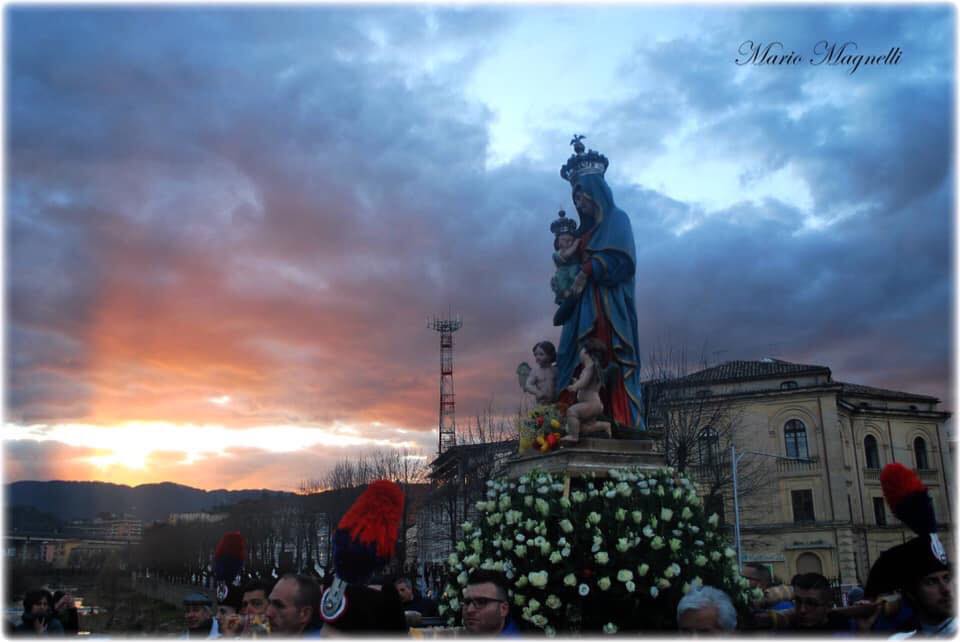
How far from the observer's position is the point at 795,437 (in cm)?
4541

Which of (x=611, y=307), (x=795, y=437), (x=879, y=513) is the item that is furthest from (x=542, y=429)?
(x=879, y=513)

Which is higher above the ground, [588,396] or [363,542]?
[588,396]

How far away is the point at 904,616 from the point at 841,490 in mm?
42335

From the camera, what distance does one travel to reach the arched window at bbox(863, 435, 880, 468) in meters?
48.0

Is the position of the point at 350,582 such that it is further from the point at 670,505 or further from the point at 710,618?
the point at 670,505

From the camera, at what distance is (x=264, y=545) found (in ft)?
218

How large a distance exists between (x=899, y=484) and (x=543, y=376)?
586cm

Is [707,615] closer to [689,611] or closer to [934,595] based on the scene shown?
[689,611]

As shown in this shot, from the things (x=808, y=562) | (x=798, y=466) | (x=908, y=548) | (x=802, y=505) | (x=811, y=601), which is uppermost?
(x=798, y=466)

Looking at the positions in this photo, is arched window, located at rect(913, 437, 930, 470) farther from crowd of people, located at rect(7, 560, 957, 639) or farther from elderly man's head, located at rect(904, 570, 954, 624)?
elderly man's head, located at rect(904, 570, 954, 624)

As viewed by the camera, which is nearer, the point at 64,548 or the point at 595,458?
the point at 595,458

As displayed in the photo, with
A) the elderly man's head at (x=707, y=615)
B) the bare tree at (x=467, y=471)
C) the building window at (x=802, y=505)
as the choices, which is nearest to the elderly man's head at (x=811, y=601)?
the elderly man's head at (x=707, y=615)

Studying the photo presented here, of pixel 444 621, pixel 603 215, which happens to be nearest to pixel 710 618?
pixel 444 621

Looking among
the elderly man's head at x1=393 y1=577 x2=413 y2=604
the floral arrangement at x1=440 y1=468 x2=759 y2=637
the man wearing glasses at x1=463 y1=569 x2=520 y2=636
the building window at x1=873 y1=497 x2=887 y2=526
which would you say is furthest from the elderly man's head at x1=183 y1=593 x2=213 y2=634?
the building window at x1=873 y1=497 x2=887 y2=526
